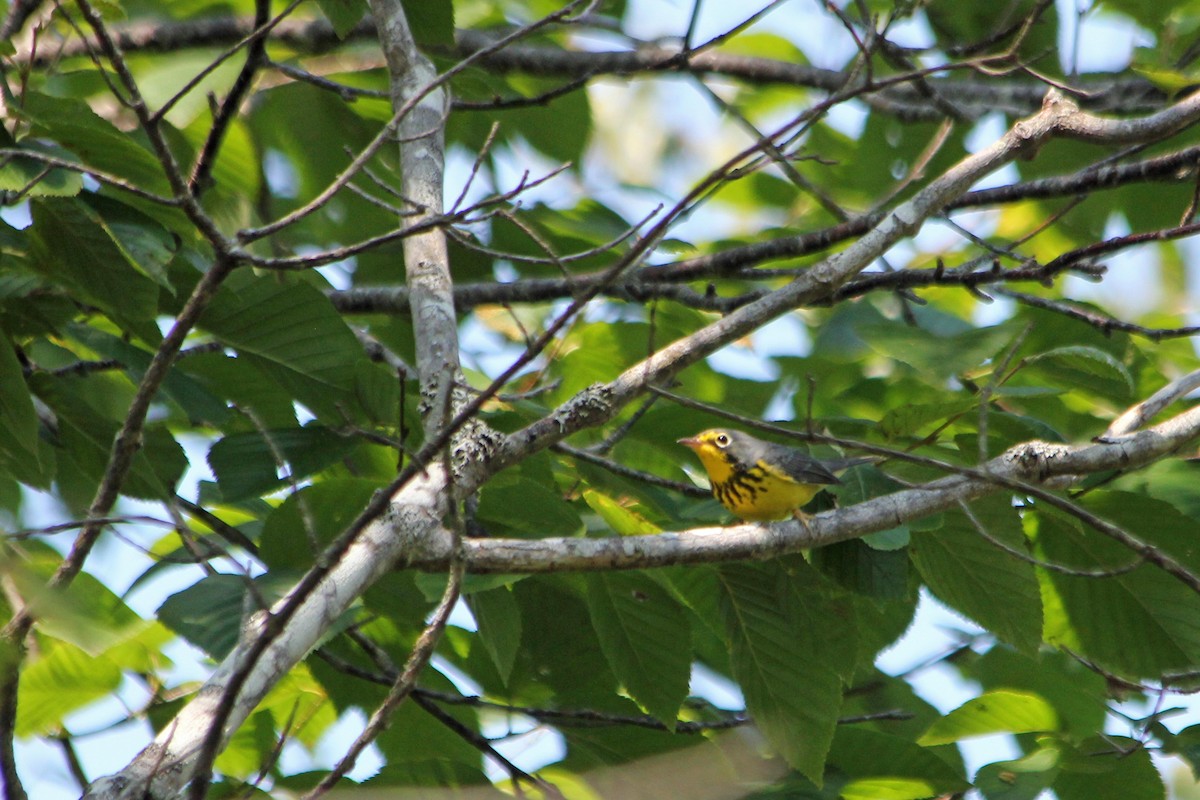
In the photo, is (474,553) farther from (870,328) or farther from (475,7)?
(475,7)

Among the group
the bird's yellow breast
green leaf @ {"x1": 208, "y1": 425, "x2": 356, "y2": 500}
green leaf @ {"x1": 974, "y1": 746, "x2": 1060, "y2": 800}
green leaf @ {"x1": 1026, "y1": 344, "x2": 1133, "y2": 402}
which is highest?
the bird's yellow breast

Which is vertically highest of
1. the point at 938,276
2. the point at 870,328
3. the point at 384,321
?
the point at 384,321

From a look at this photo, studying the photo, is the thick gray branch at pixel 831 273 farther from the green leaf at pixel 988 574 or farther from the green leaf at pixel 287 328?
the green leaf at pixel 287 328

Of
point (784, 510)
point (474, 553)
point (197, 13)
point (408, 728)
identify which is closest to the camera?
point (474, 553)

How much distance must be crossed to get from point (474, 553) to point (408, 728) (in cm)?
157

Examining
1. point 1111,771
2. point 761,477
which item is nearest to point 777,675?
point 1111,771

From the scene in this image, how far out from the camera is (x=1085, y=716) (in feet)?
13.1

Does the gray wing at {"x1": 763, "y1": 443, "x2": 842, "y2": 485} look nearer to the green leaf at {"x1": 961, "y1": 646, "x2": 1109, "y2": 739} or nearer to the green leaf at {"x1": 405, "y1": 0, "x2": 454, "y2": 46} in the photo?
the green leaf at {"x1": 961, "y1": 646, "x2": 1109, "y2": 739}

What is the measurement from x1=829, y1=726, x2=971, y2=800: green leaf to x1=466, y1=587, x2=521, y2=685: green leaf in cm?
126

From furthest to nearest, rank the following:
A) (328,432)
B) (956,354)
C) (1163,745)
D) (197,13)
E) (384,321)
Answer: (197,13)
(384,321)
(956,354)
(328,432)
(1163,745)

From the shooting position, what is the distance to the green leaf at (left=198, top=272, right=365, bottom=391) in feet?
13.0

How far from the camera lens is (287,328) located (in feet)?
13.2

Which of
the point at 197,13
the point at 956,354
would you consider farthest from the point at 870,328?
the point at 197,13

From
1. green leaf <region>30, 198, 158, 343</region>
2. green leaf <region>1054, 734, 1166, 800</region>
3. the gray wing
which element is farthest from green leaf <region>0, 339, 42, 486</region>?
green leaf <region>1054, 734, 1166, 800</region>
